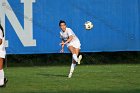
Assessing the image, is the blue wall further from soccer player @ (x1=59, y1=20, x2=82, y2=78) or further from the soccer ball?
soccer player @ (x1=59, y1=20, x2=82, y2=78)

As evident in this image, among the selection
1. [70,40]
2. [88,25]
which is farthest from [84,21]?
[70,40]

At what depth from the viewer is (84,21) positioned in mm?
25172

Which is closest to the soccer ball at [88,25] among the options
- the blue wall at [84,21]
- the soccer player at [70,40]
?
the blue wall at [84,21]

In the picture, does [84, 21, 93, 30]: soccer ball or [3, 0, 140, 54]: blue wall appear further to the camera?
[84, 21, 93, 30]: soccer ball

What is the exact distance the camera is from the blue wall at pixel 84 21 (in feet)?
81.8

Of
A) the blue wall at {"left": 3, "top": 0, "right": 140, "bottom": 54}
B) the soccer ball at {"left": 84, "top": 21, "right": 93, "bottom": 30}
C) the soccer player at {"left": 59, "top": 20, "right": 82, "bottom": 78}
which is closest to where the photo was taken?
the soccer player at {"left": 59, "top": 20, "right": 82, "bottom": 78}

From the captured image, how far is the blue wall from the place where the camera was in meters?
24.9

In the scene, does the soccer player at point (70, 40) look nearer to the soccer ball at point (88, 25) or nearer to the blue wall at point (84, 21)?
the blue wall at point (84, 21)

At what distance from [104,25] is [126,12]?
1.37m

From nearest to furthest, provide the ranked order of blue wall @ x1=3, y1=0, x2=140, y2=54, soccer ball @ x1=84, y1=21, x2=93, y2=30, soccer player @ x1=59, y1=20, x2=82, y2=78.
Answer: soccer player @ x1=59, y1=20, x2=82, y2=78, blue wall @ x1=3, y1=0, x2=140, y2=54, soccer ball @ x1=84, y1=21, x2=93, y2=30

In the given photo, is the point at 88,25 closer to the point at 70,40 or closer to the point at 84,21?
the point at 84,21

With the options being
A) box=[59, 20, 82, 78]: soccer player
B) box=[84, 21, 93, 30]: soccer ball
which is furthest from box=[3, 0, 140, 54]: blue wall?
box=[59, 20, 82, 78]: soccer player

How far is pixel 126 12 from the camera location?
2556 centimetres

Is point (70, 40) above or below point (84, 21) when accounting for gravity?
below
